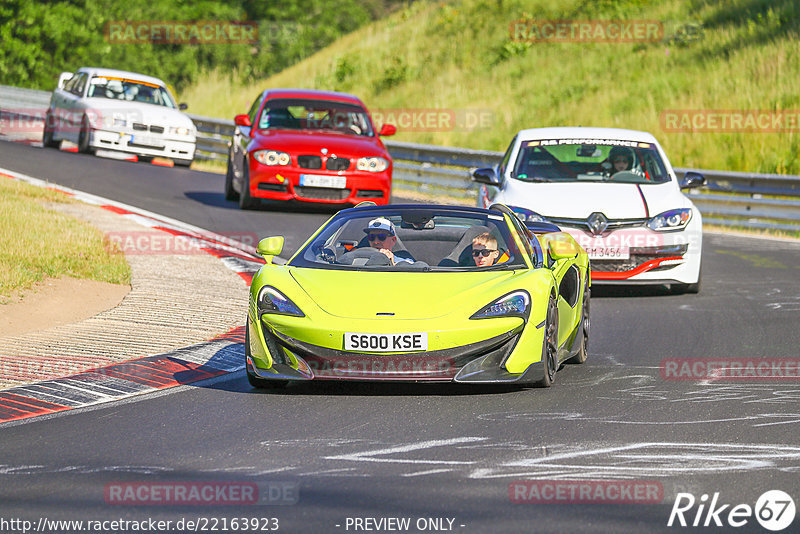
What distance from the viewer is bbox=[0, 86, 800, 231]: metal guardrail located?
21984mm

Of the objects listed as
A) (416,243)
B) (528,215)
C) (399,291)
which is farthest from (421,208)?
(528,215)

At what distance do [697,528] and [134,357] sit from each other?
17.2 feet

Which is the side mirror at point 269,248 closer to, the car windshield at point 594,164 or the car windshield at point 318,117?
the car windshield at point 594,164

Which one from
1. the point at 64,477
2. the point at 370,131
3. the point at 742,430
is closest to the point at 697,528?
the point at 742,430

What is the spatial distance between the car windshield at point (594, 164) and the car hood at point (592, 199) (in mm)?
306

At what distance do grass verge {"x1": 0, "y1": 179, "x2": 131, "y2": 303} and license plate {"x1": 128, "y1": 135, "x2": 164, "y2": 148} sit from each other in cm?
848

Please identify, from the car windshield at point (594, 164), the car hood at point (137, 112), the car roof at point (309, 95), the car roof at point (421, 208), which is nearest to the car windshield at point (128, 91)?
the car hood at point (137, 112)

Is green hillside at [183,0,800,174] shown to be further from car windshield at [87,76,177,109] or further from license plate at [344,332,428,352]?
license plate at [344,332,428,352]

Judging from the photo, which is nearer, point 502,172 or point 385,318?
point 385,318

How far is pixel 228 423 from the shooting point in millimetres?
7559

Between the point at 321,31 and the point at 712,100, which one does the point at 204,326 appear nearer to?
the point at 712,100

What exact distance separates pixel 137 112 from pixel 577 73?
15.1 m

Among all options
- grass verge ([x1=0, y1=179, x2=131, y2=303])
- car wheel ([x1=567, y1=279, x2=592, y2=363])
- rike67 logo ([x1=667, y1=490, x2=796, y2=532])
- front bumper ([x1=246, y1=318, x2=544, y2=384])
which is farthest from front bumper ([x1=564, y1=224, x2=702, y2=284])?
rike67 logo ([x1=667, y1=490, x2=796, y2=532])

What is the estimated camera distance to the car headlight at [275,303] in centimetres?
834
